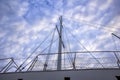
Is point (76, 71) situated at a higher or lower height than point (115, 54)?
lower

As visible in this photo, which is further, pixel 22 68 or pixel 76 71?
pixel 22 68

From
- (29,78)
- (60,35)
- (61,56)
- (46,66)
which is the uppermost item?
(60,35)

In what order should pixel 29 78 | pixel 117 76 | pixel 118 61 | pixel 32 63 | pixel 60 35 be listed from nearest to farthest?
pixel 117 76 → pixel 29 78 → pixel 118 61 → pixel 32 63 → pixel 60 35

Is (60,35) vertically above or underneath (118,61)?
above

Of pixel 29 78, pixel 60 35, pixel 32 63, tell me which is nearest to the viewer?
pixel 29 78

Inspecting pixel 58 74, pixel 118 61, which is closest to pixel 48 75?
pixel 58 74

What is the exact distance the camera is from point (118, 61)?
9.13 m

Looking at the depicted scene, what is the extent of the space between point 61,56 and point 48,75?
6.72 feet

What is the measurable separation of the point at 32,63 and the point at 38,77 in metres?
1.60

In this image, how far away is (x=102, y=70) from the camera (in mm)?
8188

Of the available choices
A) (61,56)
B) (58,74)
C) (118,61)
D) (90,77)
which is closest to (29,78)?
(58,74)

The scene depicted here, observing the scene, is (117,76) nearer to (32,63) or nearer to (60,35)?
(32,63)

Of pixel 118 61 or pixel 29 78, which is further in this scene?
pixel 118 61

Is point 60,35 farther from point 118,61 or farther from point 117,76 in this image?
point 117,76
